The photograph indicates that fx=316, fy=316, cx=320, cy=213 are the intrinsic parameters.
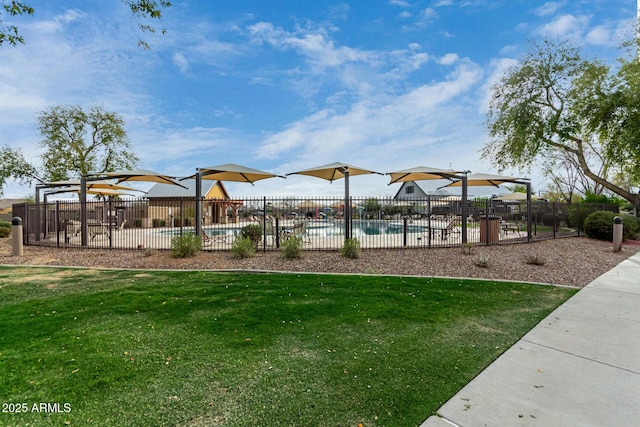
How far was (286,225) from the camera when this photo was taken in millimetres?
19031

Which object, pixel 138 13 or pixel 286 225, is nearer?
pixel 138 13

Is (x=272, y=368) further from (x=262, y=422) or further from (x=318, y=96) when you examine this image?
(x=318, y=96)

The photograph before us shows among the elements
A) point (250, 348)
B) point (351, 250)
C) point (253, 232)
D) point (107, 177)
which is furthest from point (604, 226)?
point (107, 177)

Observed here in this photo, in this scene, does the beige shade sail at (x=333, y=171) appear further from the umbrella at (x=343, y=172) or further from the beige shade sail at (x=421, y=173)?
the beige shade sail at (x=421, y=173)

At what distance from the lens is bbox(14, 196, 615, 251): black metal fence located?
1159cm

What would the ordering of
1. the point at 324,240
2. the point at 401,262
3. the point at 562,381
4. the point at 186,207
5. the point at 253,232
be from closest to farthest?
1. the point at 562,381
2. the point at 401,262
3. the point at 253,232
4. the point at 324,240
5. the point at 186,207

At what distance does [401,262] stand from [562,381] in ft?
18.5

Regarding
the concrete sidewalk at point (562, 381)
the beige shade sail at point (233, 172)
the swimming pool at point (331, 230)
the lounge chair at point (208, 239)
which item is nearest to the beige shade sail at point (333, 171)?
the beige shade sail at point (233, 172)

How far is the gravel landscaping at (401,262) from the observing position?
729 cm

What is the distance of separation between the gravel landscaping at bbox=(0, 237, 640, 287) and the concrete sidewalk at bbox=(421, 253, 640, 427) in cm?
287

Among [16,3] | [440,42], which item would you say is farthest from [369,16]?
[16,3]

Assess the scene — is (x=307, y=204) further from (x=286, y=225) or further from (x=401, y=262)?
(x=401, y=262)

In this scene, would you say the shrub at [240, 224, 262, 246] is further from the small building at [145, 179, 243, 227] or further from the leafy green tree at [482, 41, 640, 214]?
the leafy green tree at [482, 41, 640, 214]

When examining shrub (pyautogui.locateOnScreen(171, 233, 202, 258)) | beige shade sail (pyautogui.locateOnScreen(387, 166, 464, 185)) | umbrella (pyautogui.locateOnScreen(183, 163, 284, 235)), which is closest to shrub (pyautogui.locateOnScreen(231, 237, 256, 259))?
shrub (pyautogui.locateOnScreen(171, 233, 202, 258))
